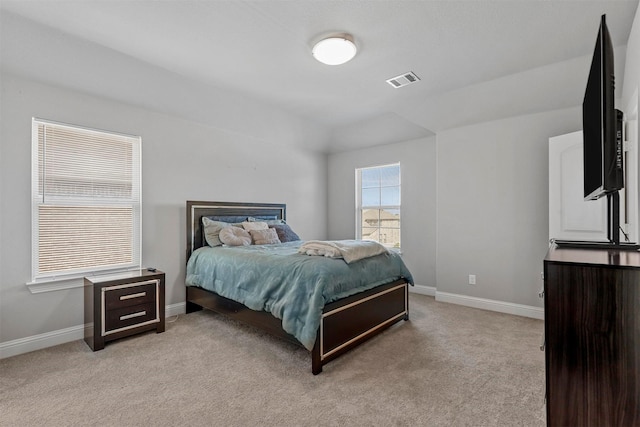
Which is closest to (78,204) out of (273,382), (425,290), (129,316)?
(129,316)

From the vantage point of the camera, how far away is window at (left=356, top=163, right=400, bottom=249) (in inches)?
195

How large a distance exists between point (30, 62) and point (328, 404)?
343cm

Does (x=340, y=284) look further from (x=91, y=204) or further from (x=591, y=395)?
(x=91, y=204)

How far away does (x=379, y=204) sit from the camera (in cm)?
514

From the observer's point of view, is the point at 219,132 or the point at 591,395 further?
the point at 219,132

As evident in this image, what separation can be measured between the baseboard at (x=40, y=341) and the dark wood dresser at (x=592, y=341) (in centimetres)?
358

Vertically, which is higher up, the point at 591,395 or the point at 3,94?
the point at 3,94

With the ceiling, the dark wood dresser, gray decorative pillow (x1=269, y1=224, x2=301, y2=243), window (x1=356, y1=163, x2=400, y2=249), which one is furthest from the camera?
window (x1=356, y1=163, x2=400, y2=249)

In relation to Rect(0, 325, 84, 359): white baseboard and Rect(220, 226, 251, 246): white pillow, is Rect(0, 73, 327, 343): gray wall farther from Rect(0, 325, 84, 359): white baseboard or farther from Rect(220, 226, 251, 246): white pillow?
Rect(220, 226, 251, 246): white pillow

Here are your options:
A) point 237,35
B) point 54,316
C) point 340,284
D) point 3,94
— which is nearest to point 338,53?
point 237,35

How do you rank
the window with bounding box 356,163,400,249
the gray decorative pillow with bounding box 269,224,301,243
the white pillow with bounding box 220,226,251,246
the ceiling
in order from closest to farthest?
1. the ceiling
2. the white pillow with bounding box 220,226,251,246
3. the gray decorative pillow with bounding box 269,224,301,243
4. the window with bounding box 356,163,400,249

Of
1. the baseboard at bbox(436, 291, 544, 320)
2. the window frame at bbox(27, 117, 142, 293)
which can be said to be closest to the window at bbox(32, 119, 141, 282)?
the window frame at bbox(27, 117, 142, 293)

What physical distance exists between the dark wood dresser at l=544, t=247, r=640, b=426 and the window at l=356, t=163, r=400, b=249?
388 cm

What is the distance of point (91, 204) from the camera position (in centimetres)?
302
